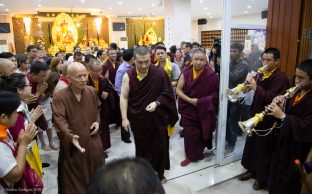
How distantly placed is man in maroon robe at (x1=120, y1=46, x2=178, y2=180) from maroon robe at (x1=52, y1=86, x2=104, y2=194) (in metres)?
0.48

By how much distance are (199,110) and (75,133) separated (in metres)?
1.63

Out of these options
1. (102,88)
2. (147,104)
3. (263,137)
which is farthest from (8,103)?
(263,137)

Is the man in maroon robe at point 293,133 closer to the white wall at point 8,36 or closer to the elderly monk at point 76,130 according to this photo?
the elderly monk at point 76,130

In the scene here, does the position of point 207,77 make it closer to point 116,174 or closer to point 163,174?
point 163,174

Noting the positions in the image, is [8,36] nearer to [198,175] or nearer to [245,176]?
[198,175]

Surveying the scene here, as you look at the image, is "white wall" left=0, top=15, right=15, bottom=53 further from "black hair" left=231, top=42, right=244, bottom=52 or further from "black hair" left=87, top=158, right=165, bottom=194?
"black hair" left=87, top=158, right=165, bottom=194

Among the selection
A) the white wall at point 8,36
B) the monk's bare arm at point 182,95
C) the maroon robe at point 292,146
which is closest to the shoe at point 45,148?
the monk's bare arm at point 182,95

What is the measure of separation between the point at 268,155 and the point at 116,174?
240cm

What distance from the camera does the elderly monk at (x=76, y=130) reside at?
208 cm

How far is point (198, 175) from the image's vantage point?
3082 mm

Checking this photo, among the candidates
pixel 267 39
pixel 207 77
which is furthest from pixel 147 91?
pixel 267 39

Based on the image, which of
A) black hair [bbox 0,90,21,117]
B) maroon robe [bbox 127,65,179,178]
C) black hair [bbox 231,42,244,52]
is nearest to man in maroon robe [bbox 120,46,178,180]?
Result: maroon robe [bbox 127,65,179,178]

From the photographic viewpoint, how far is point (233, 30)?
2.83m

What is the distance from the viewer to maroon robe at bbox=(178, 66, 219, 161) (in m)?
3.19
